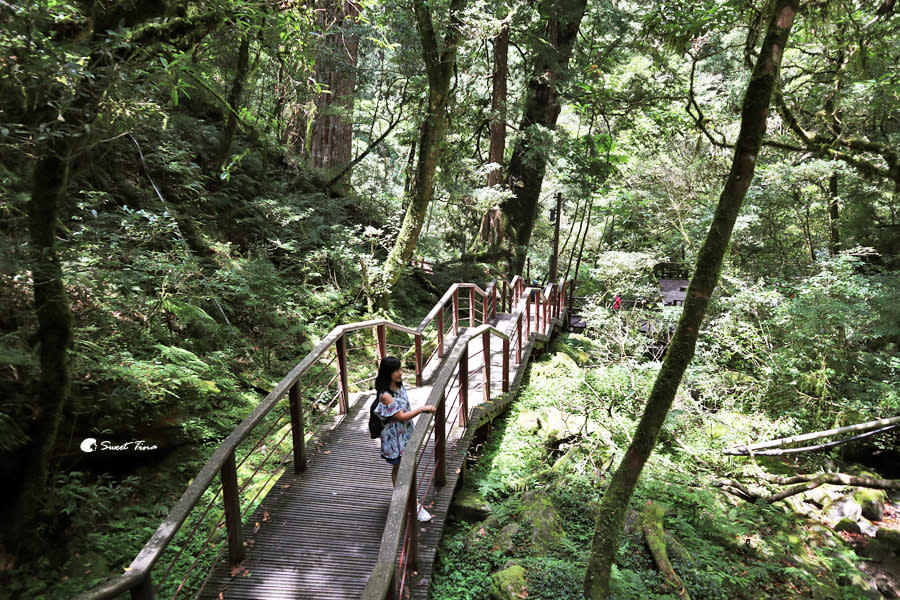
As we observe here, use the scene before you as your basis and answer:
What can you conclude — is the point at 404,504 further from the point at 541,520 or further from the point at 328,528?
the point at 541,520

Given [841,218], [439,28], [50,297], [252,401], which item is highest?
[439,28]

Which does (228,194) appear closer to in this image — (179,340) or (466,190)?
(179,340)

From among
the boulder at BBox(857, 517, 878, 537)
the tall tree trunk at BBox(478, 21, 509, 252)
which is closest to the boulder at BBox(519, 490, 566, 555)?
the boulder at BBox(857, 517, 878, 537)

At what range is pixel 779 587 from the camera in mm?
4918

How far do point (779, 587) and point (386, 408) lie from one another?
14.6 ft

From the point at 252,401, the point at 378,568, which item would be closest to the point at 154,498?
the point at 252,401

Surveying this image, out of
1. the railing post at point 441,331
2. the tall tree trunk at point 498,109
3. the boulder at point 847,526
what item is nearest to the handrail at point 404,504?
the railing post at point 441,331

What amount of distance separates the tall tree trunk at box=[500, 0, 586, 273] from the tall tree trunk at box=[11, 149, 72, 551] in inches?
386

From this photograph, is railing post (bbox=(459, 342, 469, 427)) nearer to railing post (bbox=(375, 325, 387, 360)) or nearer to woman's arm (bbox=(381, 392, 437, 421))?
railing post (bbox=(375, 325, 387, 360))

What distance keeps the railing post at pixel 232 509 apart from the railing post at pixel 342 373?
2.09 m

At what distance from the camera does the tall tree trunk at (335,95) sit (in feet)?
34.9

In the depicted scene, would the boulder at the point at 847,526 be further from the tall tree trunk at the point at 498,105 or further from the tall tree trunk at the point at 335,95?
the tall tree trunk at the point at 335,95

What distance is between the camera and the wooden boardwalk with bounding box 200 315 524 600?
3.26 m

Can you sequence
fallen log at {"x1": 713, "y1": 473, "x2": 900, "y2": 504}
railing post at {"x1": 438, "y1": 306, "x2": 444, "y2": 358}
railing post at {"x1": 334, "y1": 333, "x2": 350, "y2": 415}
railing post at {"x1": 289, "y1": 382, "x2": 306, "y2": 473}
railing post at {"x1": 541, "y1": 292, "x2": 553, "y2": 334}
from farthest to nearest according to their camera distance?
1. railing post at {"x1": 541, "y1": 292, "x2": 553, "y2": 334}
2. railing post at {"x1": 438, "y1": 306, "x2": 444, "y2": 358}
3. fallen log at {"x1": 713, "y1": 473, "x2": 900, "y2": 504}
4. railing post at {"x1": 334, "y1": 333, "x2": 350, "y2": 415}
5. railing post at {"x1": 289, "y1": 382, "x2": 306, "y2": 473}
